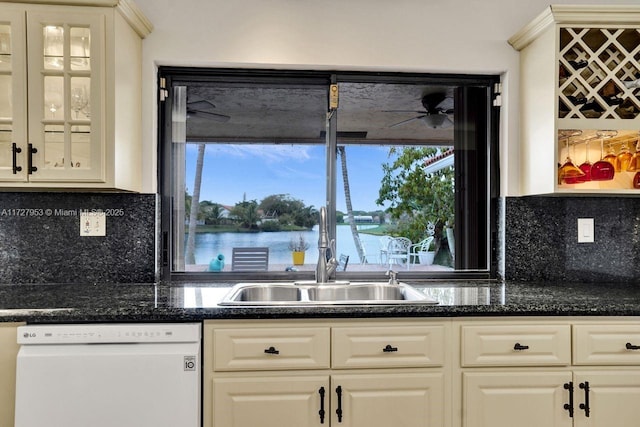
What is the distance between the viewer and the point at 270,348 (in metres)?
1.62

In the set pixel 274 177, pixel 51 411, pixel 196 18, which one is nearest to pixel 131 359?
pixel 51 411

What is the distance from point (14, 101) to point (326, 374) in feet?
5.54

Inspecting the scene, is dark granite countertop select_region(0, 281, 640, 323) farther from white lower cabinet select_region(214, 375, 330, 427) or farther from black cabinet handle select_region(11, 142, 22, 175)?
black cabinet handle select_region(11, 142, 22, 175)

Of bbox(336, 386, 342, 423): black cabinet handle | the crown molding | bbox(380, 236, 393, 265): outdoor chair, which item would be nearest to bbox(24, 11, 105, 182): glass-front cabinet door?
bbox(336, 386, 342, 423): black cabinet handle

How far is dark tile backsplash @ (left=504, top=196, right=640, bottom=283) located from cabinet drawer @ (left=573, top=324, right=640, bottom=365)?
0.61 meters

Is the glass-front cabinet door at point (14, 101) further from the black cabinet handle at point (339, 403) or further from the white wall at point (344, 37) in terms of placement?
the black cabinet handle at point (339, 403)

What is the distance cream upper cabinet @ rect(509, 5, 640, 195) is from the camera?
1.97 metres

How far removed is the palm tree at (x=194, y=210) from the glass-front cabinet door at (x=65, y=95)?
1.91ft

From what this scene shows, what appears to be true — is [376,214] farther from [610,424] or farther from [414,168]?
[610,424]

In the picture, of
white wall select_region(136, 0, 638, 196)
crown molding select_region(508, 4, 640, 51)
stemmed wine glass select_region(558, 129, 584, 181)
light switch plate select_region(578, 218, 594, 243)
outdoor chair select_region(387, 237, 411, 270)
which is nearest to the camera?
crown molding select_region(508, 4, 640, 51)

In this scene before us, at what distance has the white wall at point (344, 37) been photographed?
86.0 inches

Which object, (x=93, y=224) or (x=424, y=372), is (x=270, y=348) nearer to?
(x=424, y=372)

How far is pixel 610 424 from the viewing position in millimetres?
1678

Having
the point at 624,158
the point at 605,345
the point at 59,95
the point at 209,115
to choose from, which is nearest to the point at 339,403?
the point at 605,345
